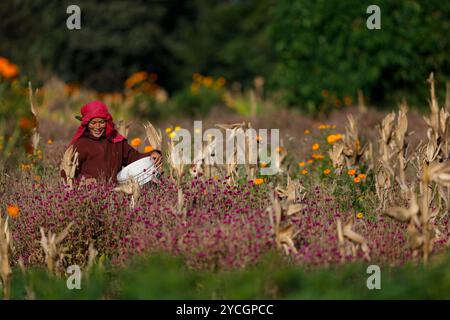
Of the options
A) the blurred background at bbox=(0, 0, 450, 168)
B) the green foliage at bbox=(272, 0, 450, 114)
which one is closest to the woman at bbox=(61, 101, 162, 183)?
the blurred background at bbox=(0, 0, 450, 168)

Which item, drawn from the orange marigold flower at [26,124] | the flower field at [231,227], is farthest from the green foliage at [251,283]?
the orange marigold flower at [26,124]

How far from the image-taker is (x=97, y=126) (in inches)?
204

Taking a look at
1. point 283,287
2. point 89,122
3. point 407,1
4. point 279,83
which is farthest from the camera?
point 279,83

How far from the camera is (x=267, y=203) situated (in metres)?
4.77

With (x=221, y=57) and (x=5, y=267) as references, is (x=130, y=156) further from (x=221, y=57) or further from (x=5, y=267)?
(x=221, y=57)

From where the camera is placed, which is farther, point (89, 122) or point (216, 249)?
point (89, 122)

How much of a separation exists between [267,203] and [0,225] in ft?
5.44

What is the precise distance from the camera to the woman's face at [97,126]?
16.9 feet

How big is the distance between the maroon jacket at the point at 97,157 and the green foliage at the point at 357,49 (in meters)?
5.17

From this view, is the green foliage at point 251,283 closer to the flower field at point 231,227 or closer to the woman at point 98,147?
the flower field at point 231,227

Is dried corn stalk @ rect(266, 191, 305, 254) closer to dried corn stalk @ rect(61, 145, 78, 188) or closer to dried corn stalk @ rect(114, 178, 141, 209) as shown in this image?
dried corn stalk @ rect(114, 178, 141, 209)

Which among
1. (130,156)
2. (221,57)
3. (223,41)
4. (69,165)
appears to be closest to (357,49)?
(130,156)
